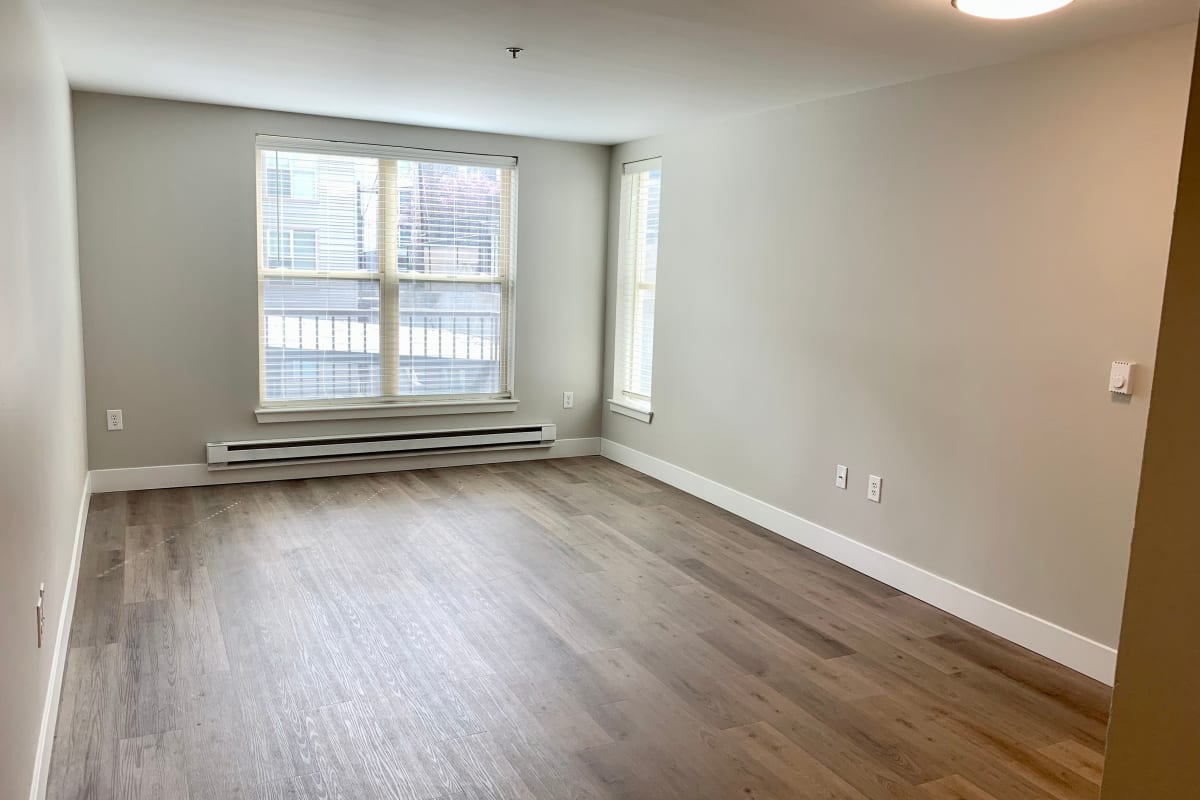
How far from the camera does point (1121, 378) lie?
9.42ft

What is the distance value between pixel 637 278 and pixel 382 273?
1675 mm

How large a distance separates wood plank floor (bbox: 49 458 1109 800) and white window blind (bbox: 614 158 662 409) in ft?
5.45

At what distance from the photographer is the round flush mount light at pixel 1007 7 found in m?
2.42

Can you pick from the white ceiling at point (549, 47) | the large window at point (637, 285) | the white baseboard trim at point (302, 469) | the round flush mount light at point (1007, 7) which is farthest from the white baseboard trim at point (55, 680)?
the large window at point (637, 285)

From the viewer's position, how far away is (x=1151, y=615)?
98 centimetres

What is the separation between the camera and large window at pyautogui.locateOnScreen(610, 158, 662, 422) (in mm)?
5656

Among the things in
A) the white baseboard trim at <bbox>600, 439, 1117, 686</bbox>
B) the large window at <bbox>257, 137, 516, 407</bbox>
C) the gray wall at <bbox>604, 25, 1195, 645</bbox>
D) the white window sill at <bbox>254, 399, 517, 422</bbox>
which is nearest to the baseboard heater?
the white window sill at <bbox>254, 399, 517, 422</bbox>

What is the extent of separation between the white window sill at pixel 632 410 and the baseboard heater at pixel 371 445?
45 cm

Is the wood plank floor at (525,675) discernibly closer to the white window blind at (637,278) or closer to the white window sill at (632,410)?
the white window sill at (632,410)

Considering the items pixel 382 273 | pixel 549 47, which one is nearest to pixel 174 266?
pixel 382 273

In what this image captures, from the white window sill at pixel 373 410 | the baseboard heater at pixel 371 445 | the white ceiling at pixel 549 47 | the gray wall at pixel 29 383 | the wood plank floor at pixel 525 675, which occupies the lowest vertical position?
the wood plank floor at pixel 525 675

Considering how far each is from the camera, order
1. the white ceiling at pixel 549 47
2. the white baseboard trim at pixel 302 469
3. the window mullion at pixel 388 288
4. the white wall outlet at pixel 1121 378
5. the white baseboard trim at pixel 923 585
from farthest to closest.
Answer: the window mullion at pixel 388 288, the white baseboard trim at pixel 302 469, the white baseboard trim at pixel 923 585, the white wall outlet at pixel 1121 378, the white ceiling at pixel 549 47

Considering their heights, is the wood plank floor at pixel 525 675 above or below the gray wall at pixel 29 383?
below

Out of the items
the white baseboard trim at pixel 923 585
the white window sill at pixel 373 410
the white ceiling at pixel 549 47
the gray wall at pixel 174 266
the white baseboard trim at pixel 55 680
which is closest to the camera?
the white baseboard trim at pixel 55 680
